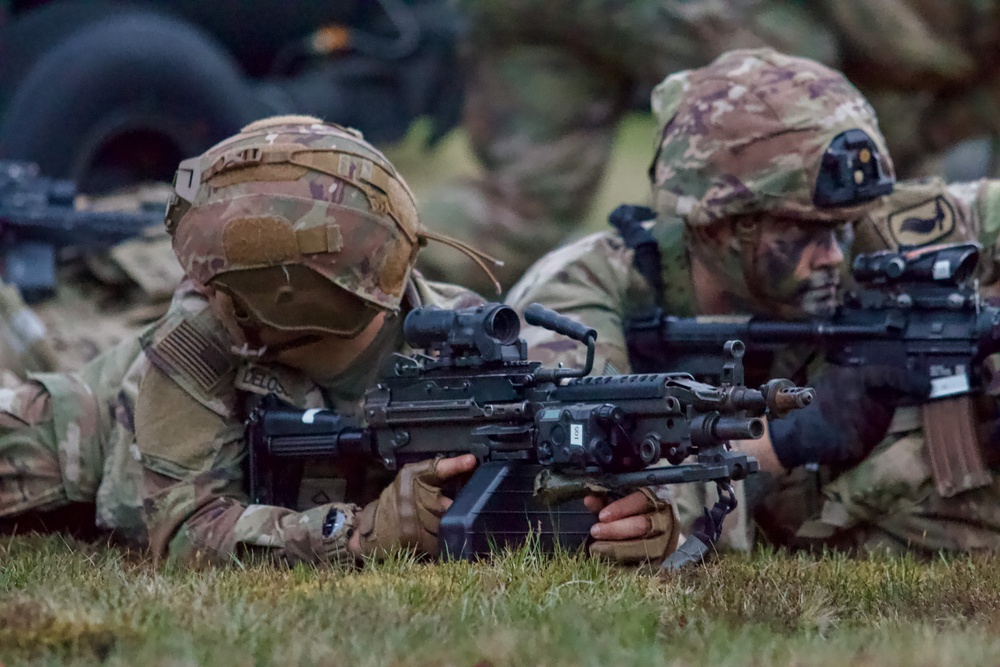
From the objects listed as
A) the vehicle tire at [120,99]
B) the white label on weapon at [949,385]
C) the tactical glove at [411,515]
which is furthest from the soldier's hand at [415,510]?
the vehicle tire at [120,99]

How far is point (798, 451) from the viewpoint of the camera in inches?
223

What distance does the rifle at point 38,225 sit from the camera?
7.97 m

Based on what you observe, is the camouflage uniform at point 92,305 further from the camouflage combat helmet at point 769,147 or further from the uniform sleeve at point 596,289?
the camouflage combat helmet at point 769,147

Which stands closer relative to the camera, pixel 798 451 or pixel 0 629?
pixel 0 629

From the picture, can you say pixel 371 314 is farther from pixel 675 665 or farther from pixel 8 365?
pixel 8 365

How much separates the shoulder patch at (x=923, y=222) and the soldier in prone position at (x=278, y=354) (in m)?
1.68

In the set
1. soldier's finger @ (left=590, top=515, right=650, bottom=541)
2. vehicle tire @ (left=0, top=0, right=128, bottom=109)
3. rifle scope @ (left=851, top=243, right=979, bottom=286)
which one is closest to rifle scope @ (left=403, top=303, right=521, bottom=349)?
soldier's finger @ (left=590, top=515, right=650, bottom=541)

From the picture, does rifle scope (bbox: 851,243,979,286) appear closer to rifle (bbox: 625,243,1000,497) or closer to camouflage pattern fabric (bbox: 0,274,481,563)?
rifle (bbox: 625,243,1000,497)

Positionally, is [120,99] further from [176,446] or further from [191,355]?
[176,446]

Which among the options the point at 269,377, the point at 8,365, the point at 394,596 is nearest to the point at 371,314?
the point at 269,377

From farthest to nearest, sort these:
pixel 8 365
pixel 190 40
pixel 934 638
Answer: pixel 190 40
pixel 8 365
pixel 934 638

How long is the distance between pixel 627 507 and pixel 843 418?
1.41 metres

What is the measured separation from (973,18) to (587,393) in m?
6.69

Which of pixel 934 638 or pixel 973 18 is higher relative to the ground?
pixel 973 18
